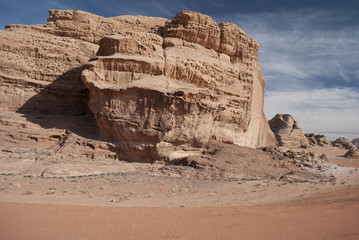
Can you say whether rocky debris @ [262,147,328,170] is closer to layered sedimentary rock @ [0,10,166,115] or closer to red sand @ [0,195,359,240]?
red sand @ [0,195,359,240]

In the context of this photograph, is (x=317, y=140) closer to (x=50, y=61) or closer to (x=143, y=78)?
(x=143, y=78)

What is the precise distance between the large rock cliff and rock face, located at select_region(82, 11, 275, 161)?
64mm

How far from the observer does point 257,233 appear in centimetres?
546

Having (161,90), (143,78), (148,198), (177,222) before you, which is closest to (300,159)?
(161,90)

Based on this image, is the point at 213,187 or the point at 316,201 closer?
the point at 316,201

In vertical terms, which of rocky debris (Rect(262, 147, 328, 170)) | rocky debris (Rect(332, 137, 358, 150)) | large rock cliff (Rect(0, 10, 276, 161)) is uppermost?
large rock cliff (Rect(0, 10, 276, 161))

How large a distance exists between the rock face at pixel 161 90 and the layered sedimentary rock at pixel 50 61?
12.5 ft

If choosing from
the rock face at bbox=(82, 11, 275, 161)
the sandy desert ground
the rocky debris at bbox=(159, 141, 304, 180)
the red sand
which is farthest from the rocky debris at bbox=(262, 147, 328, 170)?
the red sand

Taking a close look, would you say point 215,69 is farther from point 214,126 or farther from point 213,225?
point 213,225

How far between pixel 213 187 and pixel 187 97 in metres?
6.61

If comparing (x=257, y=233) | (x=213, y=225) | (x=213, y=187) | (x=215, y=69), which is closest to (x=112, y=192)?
(x=213, y=187)

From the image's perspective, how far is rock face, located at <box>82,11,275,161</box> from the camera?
627 inches

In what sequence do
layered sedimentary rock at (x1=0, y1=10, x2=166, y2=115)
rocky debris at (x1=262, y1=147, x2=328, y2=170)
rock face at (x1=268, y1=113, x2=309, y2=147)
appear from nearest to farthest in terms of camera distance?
1. layered sedimentary rock at (x1=0, y1=10, x2=166, y2=115)
2. rocky debris at (x1=262, y1=147, x2=328, y2=170)
3. rock face at (x1=268, y1=113, x2=309, y2=147)

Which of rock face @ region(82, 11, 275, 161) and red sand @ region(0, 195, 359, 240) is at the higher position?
rock face @ region(82, 11, 275, 161)
